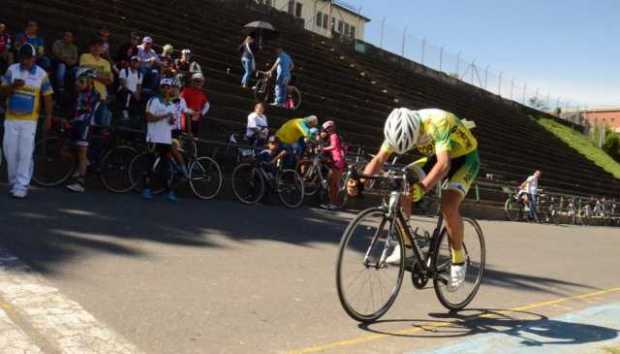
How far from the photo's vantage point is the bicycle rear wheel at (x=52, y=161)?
961 cm

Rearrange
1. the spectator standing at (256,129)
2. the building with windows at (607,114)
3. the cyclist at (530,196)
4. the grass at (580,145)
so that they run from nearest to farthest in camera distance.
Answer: the spectator standing at (256,129)
the cyclist at (530,196)
the grass at (580,145)
the building with windows at (607,114)

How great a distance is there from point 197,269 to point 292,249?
79.5 inches

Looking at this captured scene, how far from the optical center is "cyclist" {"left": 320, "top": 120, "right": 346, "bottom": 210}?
13.0 metres

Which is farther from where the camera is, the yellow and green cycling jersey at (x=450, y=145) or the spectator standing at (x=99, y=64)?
the spectator standing at (x=99, y=64)

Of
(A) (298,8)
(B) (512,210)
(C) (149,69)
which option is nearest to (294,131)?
(C) (149,69)

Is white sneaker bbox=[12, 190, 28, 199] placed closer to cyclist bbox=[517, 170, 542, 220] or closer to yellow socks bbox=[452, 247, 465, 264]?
yellow socks bbox=[452, 247, 465, 264]

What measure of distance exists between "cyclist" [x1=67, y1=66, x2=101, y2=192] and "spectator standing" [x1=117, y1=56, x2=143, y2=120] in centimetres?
172

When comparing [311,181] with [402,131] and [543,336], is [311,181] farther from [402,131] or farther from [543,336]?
[402,131]

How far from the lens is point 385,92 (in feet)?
83.2

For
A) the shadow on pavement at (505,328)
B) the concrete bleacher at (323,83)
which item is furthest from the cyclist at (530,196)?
the shadow on pavement at (505,328)

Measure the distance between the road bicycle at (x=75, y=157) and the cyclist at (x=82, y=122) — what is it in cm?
13

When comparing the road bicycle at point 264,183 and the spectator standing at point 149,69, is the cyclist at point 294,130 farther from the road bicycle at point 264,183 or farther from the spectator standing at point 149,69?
the spectator standing at point 149,69

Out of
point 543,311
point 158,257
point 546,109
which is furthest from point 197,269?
point 546,109

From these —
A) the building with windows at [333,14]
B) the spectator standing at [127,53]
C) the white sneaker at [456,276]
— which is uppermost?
the building with windows at [333,14]
